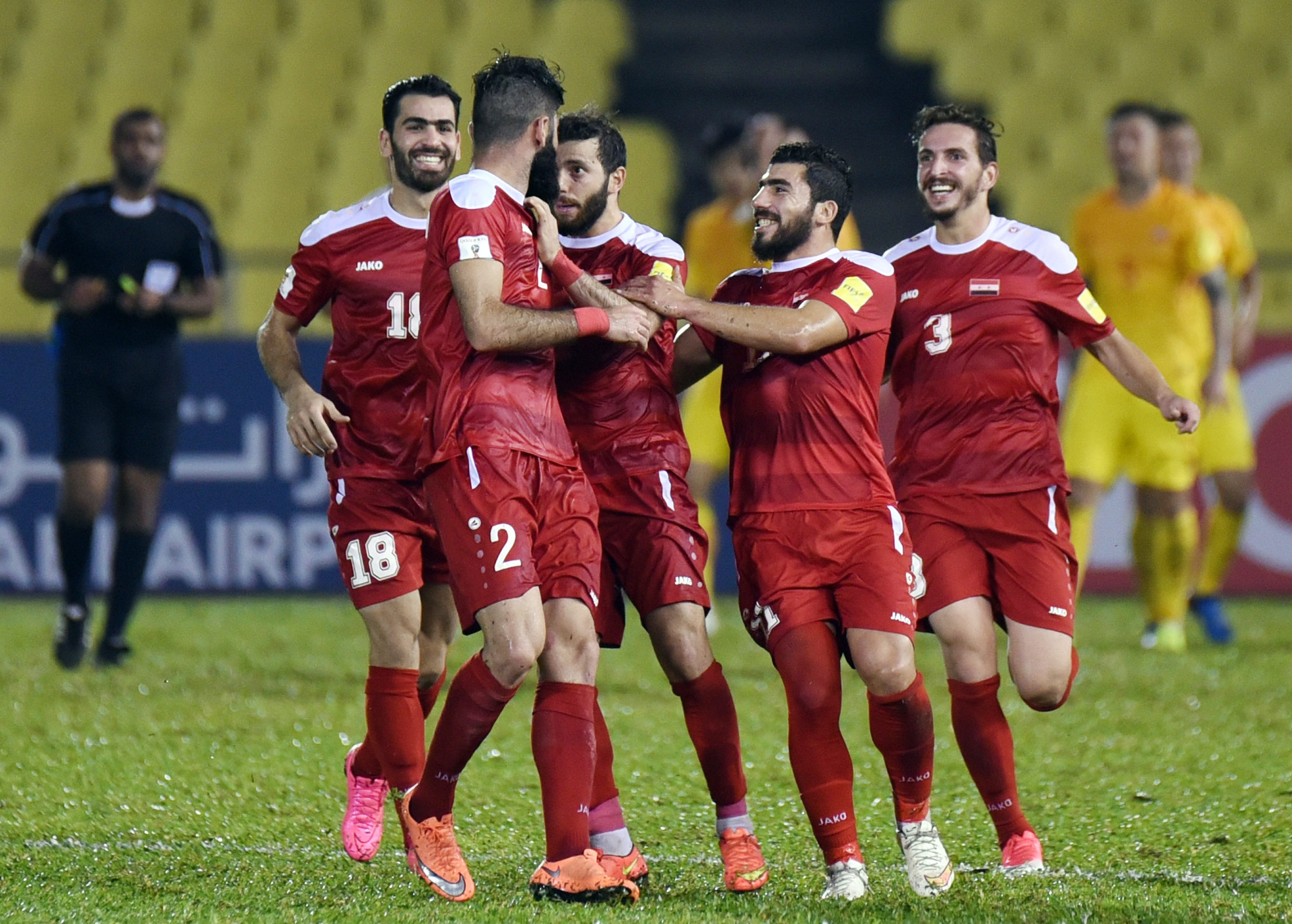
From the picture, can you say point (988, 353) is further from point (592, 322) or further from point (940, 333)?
point (592, 322)

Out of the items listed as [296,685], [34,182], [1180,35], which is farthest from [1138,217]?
[34,182]

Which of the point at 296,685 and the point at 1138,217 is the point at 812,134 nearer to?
the point at 1138,217

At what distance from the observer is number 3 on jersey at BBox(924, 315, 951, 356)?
5035 mm

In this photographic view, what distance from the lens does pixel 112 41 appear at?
14664 millimetres

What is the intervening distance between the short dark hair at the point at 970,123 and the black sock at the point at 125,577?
467cm

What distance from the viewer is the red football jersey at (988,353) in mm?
5020

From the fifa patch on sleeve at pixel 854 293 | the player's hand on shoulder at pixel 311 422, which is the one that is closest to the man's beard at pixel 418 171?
the player's hand on shoulder at pixel 311 422

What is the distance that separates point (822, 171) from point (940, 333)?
632 millimetres

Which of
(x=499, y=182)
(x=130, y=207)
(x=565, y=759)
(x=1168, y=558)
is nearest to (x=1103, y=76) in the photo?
(x=1168, y=558)

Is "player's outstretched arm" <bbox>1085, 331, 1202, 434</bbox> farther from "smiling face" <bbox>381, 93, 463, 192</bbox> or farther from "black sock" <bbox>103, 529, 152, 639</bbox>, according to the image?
"black sock" <bbox>103, 529, 152, 639</bbox>

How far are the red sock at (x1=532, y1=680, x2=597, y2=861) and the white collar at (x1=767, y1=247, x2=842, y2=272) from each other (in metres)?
1.24

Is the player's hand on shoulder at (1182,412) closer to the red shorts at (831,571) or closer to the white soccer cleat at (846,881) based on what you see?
the red shorts at (831,571)

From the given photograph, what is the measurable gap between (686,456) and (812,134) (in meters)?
9.61

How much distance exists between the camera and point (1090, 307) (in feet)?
16.7
